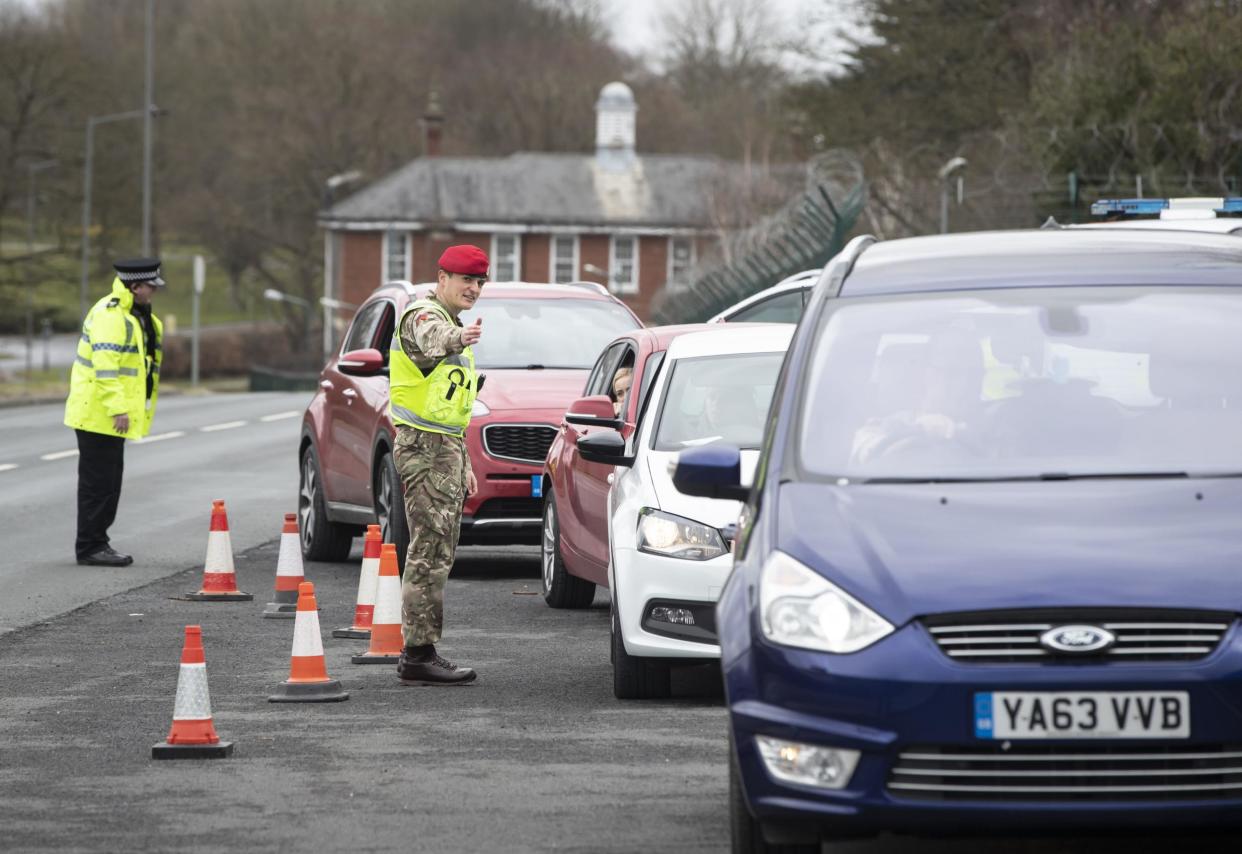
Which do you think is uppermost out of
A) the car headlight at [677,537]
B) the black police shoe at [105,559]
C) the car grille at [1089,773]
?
the car headlight at [677,537]

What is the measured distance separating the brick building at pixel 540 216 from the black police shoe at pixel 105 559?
72.3m

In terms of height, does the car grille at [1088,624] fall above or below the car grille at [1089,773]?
above

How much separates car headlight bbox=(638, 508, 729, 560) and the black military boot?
1147 millimetres

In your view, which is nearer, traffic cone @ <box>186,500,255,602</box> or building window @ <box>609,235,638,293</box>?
traffic cone @ <box>186,500,255,602</box>

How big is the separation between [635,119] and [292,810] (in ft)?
285

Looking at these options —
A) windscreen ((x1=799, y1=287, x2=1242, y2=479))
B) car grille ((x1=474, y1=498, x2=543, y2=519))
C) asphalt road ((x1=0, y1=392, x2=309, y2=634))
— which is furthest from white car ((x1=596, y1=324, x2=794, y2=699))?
asphalt road ((x1=0, y1=392, x2=309, y2=634))

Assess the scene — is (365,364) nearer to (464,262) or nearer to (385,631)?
(385,631)

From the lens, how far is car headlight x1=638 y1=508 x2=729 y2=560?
30.0 ft

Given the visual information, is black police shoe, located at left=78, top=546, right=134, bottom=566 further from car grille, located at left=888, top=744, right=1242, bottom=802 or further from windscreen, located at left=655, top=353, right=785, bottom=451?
car grille, located at left=888, top=744, right=1242, bottom=802

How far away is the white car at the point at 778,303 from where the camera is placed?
17812 millimetres

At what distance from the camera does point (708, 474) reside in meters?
6.36

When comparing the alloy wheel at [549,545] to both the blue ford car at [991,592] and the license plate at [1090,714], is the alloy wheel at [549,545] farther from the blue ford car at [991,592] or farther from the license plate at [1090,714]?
the license plate at [1090,714]

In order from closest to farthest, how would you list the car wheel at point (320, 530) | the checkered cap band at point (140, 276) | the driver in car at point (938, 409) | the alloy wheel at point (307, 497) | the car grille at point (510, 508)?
the driver in car at point (938, 409) → the car grille at point (510, 508) → the checkered cap band at point (140, 276) → the car wheel at point (320, 530) → the alloy wheel at point (307, 497)

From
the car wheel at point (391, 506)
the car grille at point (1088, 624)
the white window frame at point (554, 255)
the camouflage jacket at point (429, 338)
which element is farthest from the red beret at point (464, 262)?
the white window frame at point (554, 255)
